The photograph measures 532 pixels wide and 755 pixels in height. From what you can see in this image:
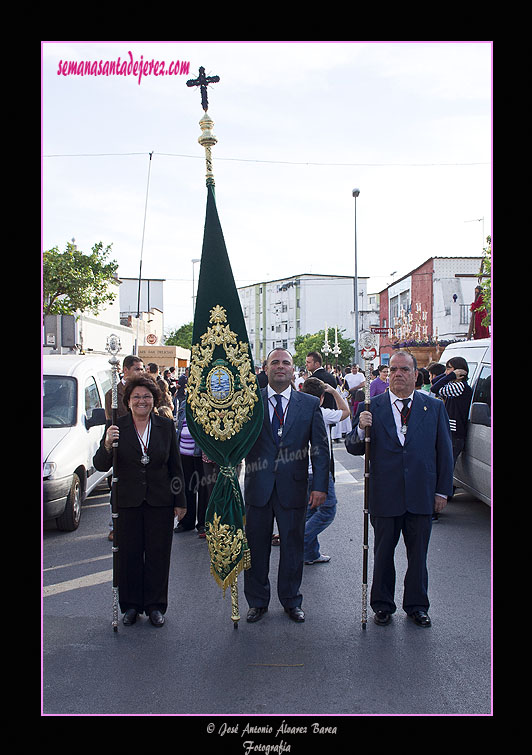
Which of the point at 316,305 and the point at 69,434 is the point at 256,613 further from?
the point at 316,305

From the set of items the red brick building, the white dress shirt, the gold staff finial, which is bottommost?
the white dress shirt

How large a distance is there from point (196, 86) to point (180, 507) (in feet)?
10.3

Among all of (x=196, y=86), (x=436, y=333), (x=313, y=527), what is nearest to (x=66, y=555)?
(x=313, y=527)

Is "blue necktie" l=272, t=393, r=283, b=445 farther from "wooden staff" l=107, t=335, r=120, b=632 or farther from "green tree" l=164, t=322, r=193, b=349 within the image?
"green tree" l=164, t=322, r=193, b=349

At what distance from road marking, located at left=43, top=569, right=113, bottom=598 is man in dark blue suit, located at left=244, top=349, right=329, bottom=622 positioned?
166 centimetres

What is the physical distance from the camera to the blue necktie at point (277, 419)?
15.5 ft

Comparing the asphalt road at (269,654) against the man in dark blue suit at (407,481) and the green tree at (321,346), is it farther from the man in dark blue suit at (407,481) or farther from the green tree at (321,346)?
the green tree at (321,346)

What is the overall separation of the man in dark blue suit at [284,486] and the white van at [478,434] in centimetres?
307

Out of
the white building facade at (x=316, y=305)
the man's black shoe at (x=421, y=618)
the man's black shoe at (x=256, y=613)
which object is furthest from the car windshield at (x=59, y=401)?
the white building facade at (x=316, y=305)

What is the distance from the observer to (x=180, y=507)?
4.80 meters

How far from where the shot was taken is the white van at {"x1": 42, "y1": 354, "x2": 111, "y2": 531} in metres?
6.79
